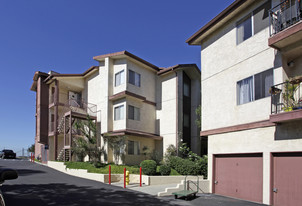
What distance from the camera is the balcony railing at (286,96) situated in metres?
9.93

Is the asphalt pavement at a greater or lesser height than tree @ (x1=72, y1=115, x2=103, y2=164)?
lesser

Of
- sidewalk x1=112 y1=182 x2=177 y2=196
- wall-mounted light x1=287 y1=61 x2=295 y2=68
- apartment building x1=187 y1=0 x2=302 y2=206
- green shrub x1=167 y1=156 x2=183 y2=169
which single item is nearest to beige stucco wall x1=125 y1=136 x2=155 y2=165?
green shrub x1=167 y1=156 x2=183 y2=169

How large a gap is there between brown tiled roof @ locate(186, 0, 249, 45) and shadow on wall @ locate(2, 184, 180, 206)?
32.5 ft

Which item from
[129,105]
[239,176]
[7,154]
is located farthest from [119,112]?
[7,154]

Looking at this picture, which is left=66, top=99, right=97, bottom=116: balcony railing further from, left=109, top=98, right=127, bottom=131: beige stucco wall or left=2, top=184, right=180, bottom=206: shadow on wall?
left=2, top=184, right=180, bottom=206: shadow on wall

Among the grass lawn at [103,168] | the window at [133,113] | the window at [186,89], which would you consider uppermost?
the window at [186,89]

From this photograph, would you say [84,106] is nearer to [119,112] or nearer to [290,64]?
[119,112]

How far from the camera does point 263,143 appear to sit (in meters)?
10.9

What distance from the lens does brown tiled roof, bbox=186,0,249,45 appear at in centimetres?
1275

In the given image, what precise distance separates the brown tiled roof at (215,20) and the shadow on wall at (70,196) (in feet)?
32.5

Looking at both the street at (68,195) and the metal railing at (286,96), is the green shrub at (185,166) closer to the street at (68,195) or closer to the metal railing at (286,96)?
the street at (68,195)

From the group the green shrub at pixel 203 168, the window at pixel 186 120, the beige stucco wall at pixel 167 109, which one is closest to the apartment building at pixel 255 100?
the green shrub at pixel 203 168

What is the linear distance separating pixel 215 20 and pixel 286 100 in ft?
21.0

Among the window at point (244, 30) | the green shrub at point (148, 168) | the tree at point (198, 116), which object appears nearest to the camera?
the window at point (244, 30)
